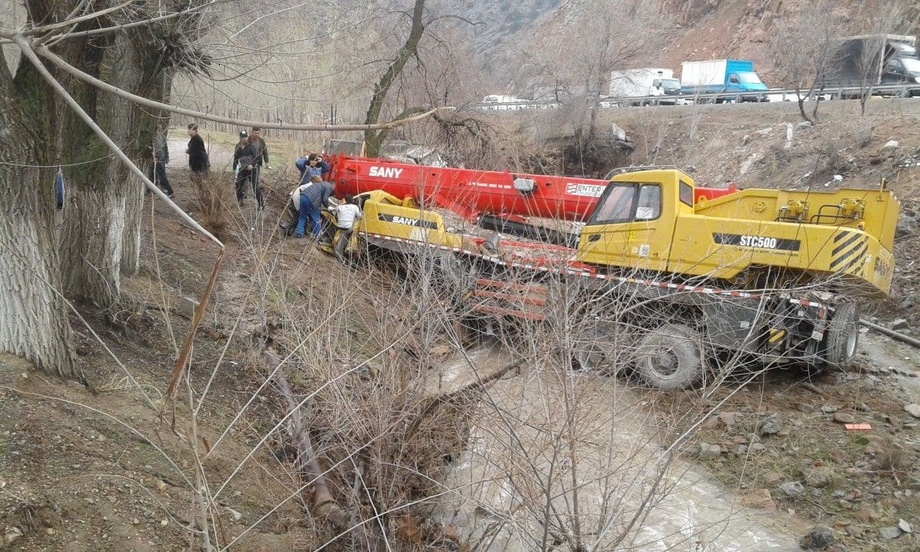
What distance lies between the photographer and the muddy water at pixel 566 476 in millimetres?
3518

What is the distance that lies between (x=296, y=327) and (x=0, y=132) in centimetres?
246

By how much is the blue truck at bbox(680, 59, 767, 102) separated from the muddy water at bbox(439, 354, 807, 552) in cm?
2638

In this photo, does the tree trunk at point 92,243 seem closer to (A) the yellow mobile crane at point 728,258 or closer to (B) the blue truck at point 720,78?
(A) the yellow mobile crane at point 728,258

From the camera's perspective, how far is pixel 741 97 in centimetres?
2769

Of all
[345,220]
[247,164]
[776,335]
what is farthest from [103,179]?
[776,335]

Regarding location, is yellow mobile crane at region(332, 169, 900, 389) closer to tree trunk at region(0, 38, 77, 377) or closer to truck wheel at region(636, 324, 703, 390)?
truck wheel at region(636, 324, 703, 390)

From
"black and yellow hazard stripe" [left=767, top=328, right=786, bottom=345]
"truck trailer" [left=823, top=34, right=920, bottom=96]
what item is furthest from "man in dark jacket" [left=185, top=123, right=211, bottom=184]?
"truck trailer" [left=823, top=34, right=920, bottom=96]

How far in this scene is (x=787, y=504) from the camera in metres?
6.41

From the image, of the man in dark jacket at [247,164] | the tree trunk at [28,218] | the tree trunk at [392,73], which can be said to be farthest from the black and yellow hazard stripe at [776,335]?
the tree trunk at [392,73]

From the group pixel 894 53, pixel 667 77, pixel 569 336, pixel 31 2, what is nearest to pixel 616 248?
pixel 569 336

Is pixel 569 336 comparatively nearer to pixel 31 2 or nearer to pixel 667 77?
pixel 31 2

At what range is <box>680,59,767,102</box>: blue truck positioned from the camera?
101 feet

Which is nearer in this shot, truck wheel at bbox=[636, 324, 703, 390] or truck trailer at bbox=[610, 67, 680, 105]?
truck wheel at bbox=[636, 324, 703, 390]

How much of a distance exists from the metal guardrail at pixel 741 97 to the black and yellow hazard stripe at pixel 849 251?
38.2 ft
